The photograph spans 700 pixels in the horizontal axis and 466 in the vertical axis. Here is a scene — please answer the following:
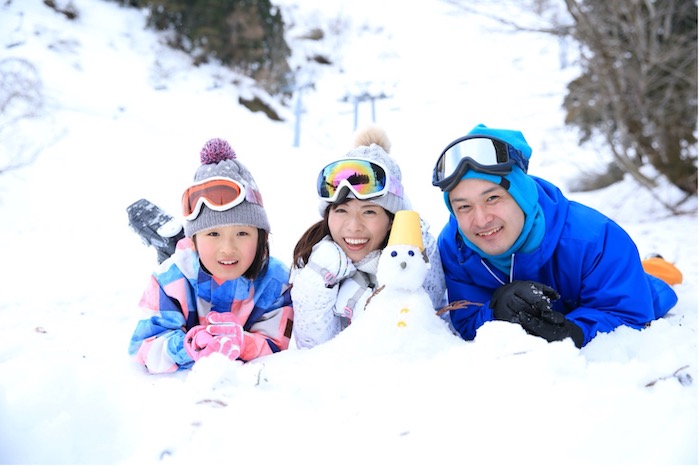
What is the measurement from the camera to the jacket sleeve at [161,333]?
1858mm

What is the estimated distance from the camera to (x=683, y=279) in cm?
379

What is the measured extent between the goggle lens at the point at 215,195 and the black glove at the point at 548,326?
133 cm

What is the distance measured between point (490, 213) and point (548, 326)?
52 centimetres

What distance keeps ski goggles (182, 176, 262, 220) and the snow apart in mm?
719

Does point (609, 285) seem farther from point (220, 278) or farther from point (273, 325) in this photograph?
point (220, 278)

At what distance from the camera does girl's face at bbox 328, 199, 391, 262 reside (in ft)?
7.20

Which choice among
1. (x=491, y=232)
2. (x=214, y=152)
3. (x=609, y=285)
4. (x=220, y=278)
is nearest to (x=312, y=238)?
(x=220, y=278)

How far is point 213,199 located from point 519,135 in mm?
1433

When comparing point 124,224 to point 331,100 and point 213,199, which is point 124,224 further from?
point 331,100

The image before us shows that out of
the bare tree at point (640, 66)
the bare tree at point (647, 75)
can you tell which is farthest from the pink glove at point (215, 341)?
the bare tree at point (647, 75)

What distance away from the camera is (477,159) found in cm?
193

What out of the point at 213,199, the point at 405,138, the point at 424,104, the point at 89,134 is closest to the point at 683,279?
the point at 213,199

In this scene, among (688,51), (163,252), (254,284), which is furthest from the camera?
(688,51)

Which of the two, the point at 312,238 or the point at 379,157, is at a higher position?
the point at 379,157
